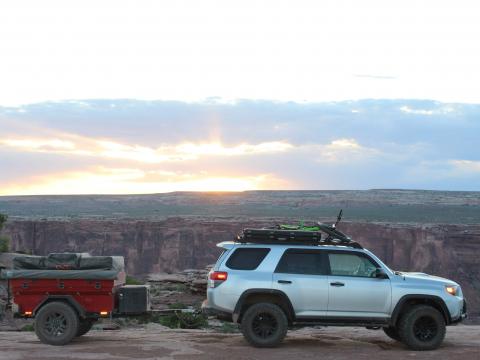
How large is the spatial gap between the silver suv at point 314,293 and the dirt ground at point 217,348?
0.49 m

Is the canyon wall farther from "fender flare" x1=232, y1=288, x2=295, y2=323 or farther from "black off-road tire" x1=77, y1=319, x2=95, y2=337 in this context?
"fender flare" x1=232, y1=288, x2=295, y2=323

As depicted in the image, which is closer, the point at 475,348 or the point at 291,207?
the point at 475,348

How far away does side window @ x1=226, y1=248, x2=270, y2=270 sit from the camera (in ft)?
46.2

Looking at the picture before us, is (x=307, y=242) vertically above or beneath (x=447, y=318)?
above

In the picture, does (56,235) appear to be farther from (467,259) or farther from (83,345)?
(83,345)

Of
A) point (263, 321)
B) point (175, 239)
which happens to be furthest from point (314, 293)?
point (175, 239)

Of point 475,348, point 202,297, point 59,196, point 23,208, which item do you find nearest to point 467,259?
point 202,297

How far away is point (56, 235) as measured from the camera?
198ft

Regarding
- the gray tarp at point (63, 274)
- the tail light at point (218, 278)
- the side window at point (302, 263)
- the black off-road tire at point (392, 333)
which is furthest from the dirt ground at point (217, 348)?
the side window at point (302, 263)

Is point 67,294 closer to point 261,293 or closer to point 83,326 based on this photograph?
point 83,326

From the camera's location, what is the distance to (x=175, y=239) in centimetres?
5962

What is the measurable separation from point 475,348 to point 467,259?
1573 inches

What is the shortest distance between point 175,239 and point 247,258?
45.9 meters

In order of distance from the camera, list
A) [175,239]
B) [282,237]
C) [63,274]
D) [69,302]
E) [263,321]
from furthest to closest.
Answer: [175,239]
[69,302]
[63,274]
[282,237]
[263,321]
